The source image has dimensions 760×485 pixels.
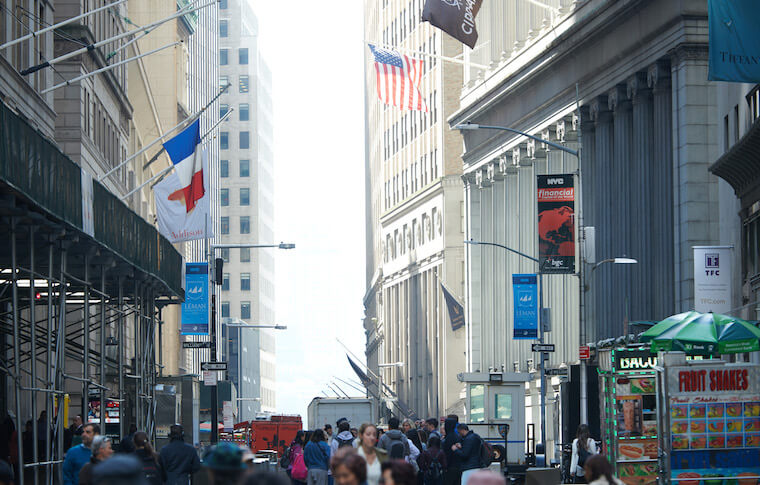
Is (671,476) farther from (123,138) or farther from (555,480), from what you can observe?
(123,138)

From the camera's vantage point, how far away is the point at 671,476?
21281 mm

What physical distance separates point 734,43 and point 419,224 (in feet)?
304

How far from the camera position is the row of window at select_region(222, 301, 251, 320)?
176 meters

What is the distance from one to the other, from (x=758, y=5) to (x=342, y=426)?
11371mm

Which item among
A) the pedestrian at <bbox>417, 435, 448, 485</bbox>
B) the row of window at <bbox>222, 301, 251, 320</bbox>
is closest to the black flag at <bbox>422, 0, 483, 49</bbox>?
the pedestrian at <bbox>417, 435, 448, 485</bbox>

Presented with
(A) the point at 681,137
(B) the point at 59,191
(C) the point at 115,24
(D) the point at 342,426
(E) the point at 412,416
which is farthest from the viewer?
(E) the point at 412,416

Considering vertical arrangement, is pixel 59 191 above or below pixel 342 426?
above

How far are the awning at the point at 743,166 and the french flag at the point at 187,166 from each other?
14044mm

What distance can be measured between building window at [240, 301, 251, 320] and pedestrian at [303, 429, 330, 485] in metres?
151

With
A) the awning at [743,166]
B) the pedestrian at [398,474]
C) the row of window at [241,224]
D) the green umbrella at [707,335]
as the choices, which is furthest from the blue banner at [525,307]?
the row of window at [241,224]

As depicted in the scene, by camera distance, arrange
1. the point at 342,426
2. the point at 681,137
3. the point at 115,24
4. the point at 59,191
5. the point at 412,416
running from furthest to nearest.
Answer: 1. the point at 412,416
2. the point at 115,24
3. the point at 681,137
4. the point at 342,426
5. the point at 59,191

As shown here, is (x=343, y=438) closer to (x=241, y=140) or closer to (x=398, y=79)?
(x=398, y=79)

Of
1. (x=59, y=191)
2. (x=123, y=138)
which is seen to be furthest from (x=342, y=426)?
(x=123, y=138)

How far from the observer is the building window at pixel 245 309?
583 ft
